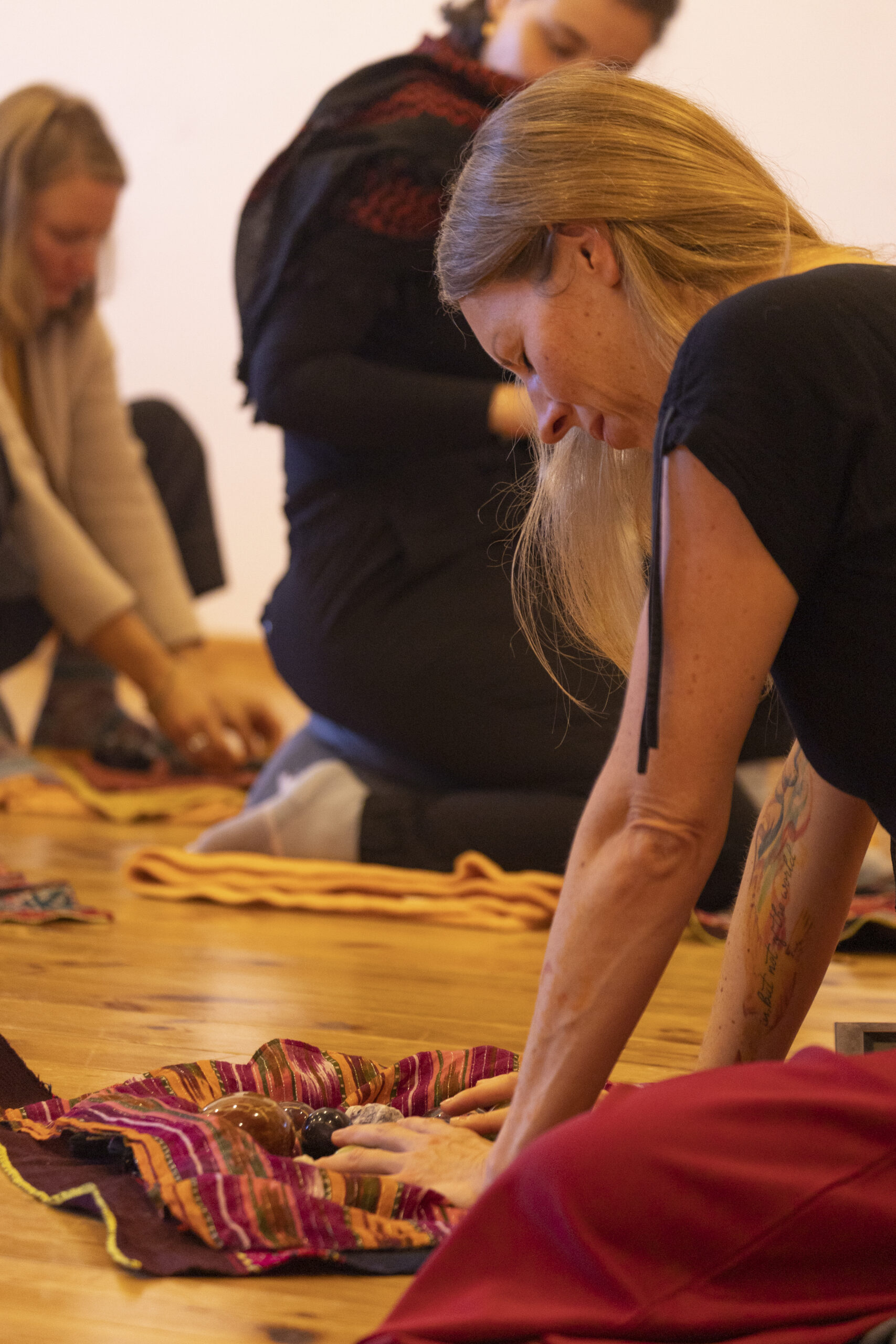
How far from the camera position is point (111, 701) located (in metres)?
3.08

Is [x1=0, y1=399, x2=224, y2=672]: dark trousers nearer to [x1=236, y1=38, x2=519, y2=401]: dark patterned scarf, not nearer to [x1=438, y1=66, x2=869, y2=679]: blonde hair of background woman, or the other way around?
[x1=236, y1=38, x2=519, y2=401]: dark patterned scarf

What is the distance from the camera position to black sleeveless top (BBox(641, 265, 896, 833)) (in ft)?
2.35

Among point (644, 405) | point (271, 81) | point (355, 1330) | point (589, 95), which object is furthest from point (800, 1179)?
point (271, 81)

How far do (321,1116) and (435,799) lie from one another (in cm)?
105

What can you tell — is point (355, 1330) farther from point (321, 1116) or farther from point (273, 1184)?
point (321, 1116)

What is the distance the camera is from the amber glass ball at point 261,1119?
898mm

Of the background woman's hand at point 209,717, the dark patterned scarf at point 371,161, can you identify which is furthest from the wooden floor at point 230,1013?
the dark patterned scarf at point 371,161

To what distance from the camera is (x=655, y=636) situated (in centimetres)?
73

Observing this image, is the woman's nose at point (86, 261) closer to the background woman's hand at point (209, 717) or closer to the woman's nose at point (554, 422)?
the background woman's hand at point (209, 717)

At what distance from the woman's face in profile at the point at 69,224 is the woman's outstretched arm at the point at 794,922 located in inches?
81.6

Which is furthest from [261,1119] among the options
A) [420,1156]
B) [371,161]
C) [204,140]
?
[204,140]

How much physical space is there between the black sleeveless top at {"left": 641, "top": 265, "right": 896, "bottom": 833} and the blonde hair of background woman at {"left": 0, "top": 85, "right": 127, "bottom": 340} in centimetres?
216

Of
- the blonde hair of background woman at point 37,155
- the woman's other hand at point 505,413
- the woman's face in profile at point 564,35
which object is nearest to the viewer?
the woman's face in profile at point 564,35

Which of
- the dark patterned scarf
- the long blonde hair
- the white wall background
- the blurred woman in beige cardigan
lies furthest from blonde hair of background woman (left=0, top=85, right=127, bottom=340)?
the white wall background
